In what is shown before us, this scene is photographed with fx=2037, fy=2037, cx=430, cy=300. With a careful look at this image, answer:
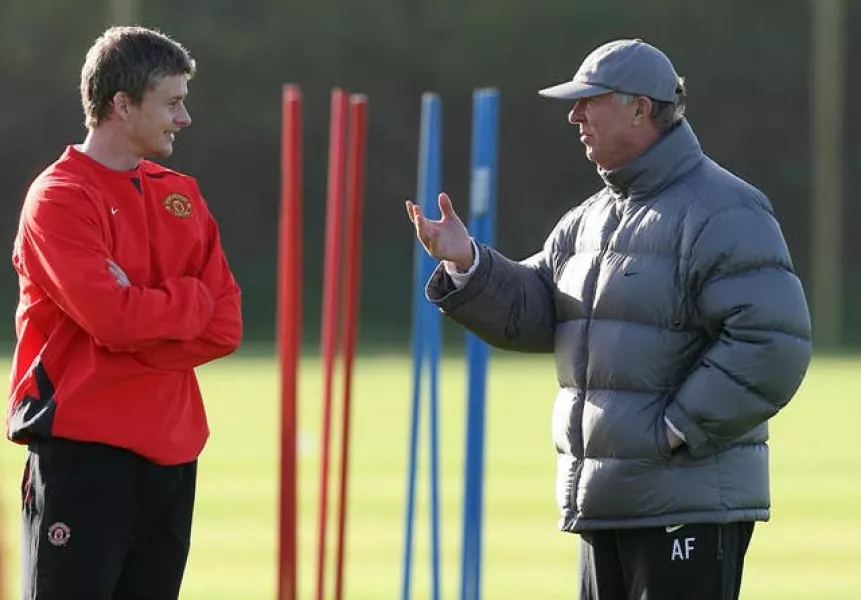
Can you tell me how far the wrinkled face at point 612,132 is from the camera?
462 centimetres

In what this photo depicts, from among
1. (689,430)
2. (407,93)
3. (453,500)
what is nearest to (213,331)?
(689,430)

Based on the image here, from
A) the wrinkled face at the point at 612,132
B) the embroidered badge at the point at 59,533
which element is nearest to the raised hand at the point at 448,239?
the wrinkled face at the point at 612,132

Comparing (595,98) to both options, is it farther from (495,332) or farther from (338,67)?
(338,67)

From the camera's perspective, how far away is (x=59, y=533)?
14.2 ft

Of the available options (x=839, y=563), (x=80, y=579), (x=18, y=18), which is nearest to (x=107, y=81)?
(x=80, y=579)

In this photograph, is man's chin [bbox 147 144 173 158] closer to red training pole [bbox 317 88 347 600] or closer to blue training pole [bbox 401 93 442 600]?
red training pole [bbox 317 88 347 600]

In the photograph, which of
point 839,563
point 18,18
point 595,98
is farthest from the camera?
point 18,18

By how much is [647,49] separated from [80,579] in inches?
68.2

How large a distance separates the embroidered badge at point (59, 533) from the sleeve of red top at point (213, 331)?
397 mm

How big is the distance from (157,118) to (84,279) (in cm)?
40

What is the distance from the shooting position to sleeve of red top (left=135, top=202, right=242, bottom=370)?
14.6 ft

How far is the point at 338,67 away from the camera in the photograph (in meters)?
32.9

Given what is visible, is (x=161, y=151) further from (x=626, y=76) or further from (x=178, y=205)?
(x=626, y=76)

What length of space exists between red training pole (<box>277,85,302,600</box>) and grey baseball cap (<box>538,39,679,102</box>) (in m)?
0.80
